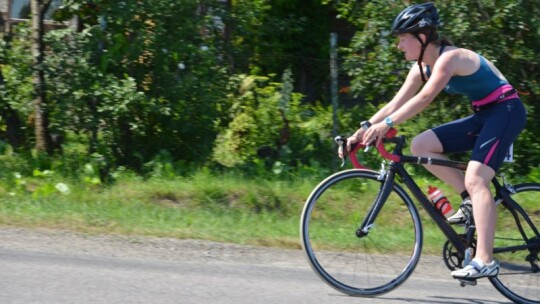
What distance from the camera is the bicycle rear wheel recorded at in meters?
5.93

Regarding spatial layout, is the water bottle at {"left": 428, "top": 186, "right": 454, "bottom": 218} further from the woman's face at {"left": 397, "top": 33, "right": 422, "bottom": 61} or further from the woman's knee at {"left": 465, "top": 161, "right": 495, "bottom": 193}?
the woman's face at {"left": 397, "top": 33, "right": 422, "bottom": 61}

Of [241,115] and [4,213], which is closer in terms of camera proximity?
[4,213]

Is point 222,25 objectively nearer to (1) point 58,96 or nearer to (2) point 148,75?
(2) point 148,75

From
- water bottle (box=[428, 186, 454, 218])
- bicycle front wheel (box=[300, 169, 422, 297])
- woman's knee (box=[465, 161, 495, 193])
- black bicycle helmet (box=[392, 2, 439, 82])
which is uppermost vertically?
black bicycle helmet (box=[392, 2, 439, 82])

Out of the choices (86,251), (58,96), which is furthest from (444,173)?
(58,96)

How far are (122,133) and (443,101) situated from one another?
11.5 ft

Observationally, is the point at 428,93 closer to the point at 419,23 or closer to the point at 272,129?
the point at 419,23

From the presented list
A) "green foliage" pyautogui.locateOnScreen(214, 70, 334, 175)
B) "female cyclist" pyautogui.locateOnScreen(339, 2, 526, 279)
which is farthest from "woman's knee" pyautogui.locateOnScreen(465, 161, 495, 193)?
"green foliage" pyautogui.locateOnScreen(214, 70, 334, 175)

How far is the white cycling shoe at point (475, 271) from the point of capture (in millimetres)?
5633

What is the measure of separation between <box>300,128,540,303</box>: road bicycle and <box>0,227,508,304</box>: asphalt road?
5.5 inches

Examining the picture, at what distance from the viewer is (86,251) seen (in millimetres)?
6961

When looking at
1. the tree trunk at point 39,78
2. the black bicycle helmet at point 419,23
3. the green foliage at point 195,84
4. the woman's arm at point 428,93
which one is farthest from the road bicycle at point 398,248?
the tree trunk at point 39,78

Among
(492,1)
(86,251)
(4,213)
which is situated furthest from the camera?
(492,1)

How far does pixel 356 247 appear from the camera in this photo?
608cm
